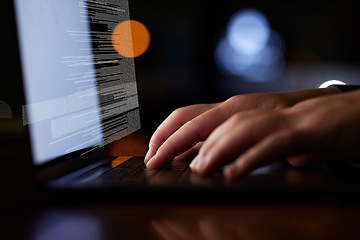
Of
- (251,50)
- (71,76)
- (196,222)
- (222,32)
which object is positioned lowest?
(196,222)

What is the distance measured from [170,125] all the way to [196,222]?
30 cm

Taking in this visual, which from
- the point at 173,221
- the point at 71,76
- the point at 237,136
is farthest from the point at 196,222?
the point at 71,76

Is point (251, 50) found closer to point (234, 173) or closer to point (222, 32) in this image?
point (222, 32)

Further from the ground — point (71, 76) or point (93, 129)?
point (71, 76)

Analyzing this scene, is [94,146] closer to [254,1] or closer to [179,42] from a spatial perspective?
[179,42]

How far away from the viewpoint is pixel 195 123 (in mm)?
538

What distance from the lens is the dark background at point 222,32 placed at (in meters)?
3.74

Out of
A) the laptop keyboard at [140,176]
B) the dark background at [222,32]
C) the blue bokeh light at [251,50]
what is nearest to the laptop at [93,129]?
the laptop keyboard at [140,176]

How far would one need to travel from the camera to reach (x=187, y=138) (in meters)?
0.53

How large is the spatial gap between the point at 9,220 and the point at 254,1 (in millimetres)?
4133

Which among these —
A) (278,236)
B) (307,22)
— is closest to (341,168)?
(278,236)

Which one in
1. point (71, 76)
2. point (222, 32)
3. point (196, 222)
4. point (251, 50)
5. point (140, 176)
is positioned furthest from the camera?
point (251, 50)

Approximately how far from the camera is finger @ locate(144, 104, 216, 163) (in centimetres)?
59

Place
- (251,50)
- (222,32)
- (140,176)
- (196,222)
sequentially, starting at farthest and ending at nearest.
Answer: (251,50), (222,32), (140,176), (196,222)
